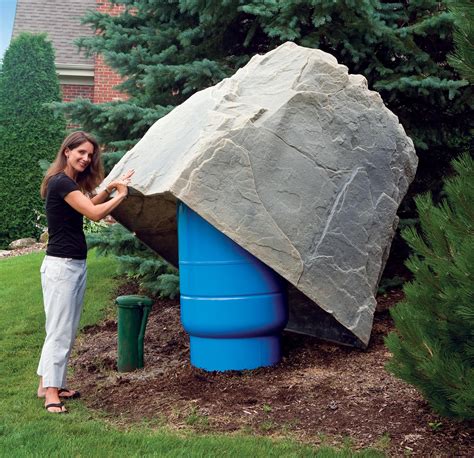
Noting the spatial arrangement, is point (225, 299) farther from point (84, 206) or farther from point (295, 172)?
point (84, 206)

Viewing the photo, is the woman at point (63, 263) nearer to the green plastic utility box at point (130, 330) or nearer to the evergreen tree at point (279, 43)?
the green plastic utility box at point (130, 330)

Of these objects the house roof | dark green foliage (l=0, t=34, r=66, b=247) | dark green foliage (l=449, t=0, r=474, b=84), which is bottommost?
dark green foliage (l=0, t=34, r=66, b=247)

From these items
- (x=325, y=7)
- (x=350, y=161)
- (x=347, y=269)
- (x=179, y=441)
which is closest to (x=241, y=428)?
(x=179, y=441)

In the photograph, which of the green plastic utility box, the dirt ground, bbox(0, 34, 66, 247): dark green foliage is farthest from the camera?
bbox(0, 34, 66, 247): dark green foliage

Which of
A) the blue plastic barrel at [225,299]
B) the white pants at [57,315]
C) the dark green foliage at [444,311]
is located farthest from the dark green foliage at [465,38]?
the white pants at [57,315]

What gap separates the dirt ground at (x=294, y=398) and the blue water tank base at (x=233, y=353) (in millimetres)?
65

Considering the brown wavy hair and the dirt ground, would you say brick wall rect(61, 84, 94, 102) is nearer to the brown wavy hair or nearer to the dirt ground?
the dirt ground

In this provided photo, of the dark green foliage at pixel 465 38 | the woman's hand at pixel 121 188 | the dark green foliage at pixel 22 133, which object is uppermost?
the dark green foliage at pixel 465 38

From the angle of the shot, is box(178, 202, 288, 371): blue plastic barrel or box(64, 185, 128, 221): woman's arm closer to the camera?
box(64, 185, 128, 221): woman's arm

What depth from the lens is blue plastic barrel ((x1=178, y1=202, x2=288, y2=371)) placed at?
4.83 m

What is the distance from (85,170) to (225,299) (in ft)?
4.29

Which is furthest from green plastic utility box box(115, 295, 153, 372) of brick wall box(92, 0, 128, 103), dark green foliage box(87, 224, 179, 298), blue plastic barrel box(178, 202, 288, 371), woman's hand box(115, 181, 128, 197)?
brick wall box(92, 0, 128, 103)

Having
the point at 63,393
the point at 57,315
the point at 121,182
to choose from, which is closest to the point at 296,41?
the point at 121,182

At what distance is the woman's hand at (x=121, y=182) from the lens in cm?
486
